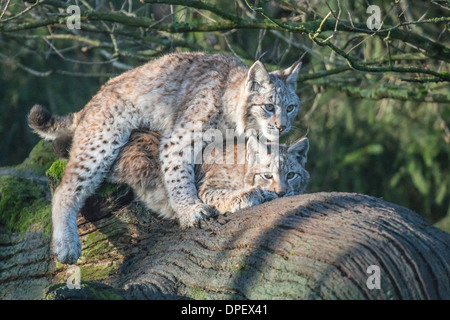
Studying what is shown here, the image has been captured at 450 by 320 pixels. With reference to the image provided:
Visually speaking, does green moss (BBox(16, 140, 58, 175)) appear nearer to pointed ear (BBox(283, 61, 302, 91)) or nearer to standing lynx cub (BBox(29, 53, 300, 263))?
standing lynx cub (BBox(29, 53, 300, 263))

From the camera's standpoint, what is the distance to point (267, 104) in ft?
18.2

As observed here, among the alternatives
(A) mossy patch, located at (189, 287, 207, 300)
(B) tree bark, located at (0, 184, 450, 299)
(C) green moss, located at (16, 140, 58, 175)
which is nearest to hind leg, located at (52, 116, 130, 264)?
(B) tree bark, located at (0, 184, 450, 299)

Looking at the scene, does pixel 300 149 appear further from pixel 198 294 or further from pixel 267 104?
pixel 198 294

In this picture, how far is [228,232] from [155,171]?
1.48m

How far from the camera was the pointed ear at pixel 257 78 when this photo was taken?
5457mm

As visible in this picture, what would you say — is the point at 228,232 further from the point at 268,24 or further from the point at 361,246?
the point at 268,24

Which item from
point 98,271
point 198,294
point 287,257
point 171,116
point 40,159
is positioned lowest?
point 98,271

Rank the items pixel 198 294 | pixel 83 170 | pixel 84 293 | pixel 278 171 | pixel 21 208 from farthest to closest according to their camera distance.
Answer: pixel 21 208, pixel 83 170, pixel 278 171, pixel 198 294, pixel 84 293

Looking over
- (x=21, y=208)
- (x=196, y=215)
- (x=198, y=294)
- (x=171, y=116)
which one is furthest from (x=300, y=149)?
(x=21, y=208)

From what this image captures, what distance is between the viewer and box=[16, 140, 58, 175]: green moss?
20.0 ft

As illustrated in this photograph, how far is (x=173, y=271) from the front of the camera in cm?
385

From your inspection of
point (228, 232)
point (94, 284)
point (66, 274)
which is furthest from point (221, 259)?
point (66, 274)

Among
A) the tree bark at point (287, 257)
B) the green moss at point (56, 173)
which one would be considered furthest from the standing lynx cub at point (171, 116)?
the tree bark at point (287, 257)

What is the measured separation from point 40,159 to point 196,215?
2.32m
